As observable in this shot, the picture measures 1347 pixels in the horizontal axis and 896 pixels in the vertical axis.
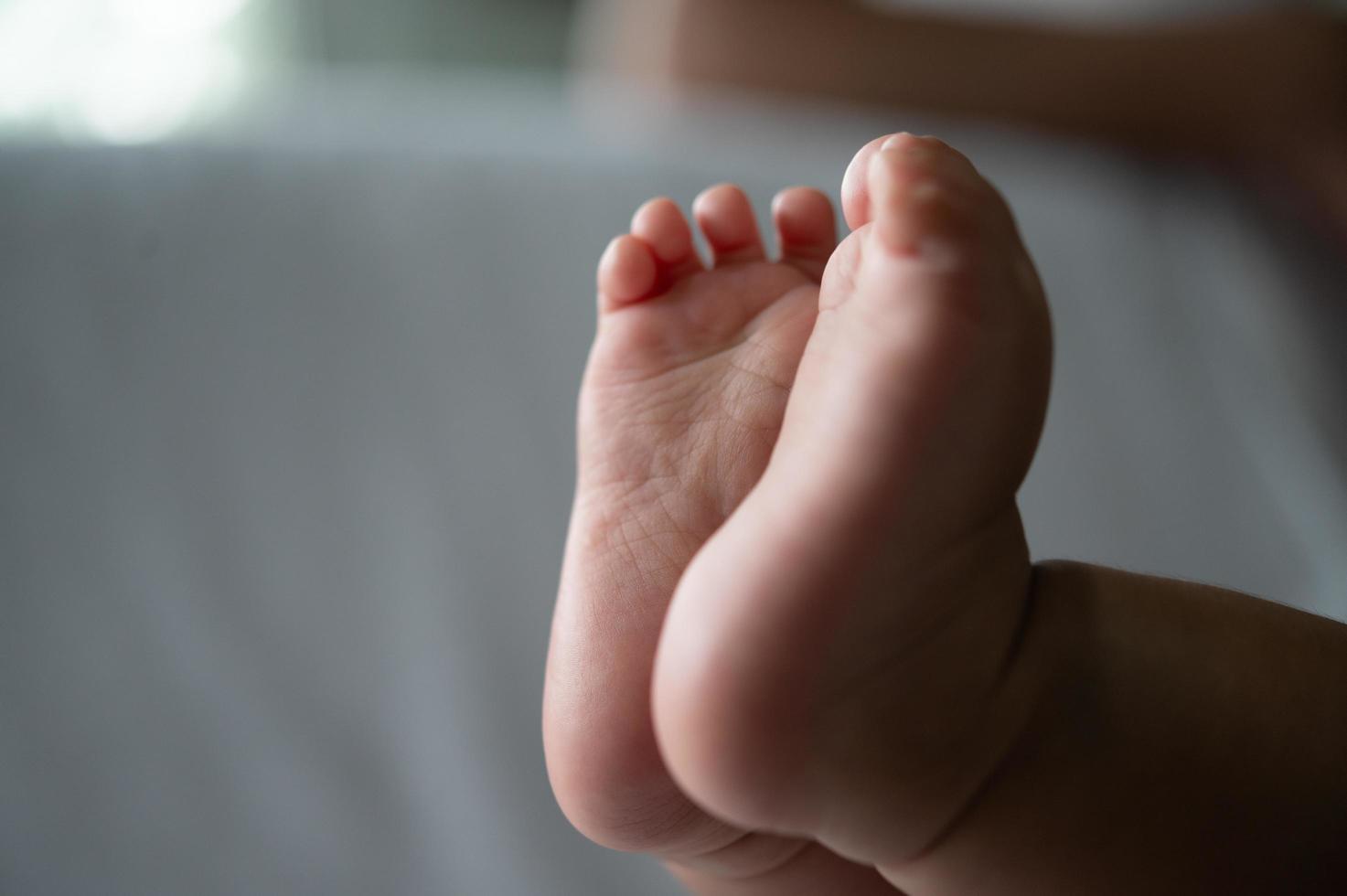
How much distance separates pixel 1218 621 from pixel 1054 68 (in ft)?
3.78

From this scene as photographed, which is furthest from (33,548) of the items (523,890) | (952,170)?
(952,170)

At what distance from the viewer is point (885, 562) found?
0.38 m

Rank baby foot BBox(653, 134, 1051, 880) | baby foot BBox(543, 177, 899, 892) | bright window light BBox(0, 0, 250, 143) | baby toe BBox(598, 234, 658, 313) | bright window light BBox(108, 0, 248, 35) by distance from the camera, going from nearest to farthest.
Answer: baby foot BBox(653, 134, 1051, 880), baby foot BBox(543, 177, 899, 892), baby toe BBox(598, 234, 658, 313), bright window light BBox(0, 0, 250, 143), bright window light BBox(108, 0, 248, 35)

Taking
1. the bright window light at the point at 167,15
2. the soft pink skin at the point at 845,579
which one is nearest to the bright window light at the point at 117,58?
the bright window light at the point at 167,15

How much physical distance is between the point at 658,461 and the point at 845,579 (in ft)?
0.66

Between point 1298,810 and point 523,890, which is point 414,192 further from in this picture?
point 1298,810

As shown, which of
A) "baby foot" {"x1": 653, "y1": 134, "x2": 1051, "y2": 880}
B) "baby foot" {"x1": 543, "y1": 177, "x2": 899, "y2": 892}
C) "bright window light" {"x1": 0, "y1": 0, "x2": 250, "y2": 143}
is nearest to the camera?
"baby foot" {"x1": 653, "y1": 134, "x2": 1051, "y2": 880}

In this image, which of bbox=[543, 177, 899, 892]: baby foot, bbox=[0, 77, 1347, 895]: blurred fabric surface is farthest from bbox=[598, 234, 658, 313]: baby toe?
bbox=[0, 77, 1347, 895]: blurred fabric surface

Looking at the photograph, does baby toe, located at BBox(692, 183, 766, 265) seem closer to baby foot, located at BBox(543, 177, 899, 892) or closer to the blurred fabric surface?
baby foot, located at BBox(543, 177, 899, 892)

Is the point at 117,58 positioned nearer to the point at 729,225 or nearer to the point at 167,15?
the point at 167,15

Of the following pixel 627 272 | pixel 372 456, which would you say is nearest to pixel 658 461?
pixel 627 272

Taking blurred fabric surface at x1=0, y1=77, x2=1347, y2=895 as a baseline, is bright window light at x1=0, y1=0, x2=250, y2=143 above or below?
above

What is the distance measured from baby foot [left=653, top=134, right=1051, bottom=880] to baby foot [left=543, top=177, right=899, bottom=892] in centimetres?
11

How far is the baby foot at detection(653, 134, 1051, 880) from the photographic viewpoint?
376 millimetres
